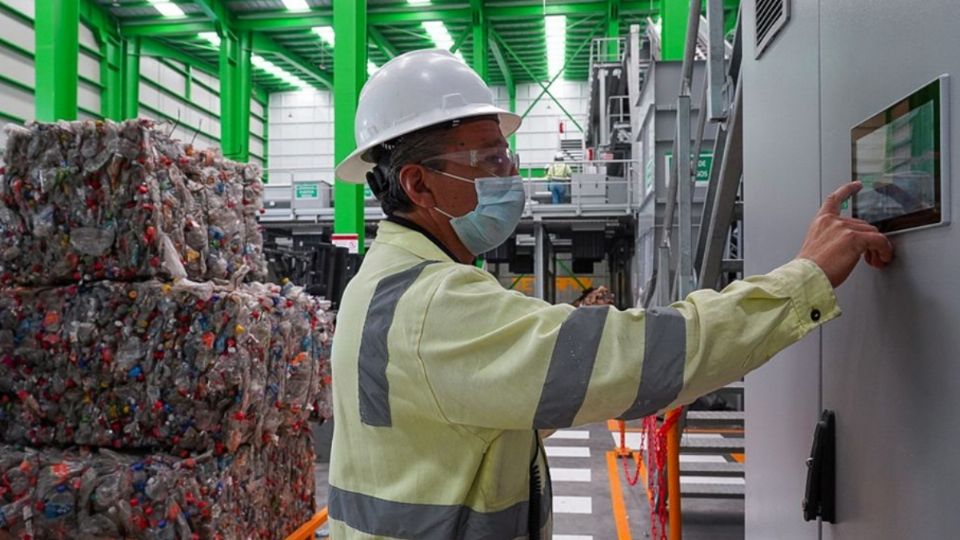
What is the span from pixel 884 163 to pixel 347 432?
47.7 inches

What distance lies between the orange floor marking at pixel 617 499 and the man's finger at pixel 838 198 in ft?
14.8

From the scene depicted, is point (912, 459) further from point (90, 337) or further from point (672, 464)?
point (90, 337)

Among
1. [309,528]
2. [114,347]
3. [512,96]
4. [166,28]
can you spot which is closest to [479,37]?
[512,96]

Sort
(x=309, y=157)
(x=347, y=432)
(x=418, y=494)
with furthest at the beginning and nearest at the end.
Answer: (x=309, y=157), (x=347, y=432), (x=418, y=494)

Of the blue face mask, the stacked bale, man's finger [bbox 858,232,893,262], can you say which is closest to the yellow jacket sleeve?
man's finger [bbox 858,232,893,262]

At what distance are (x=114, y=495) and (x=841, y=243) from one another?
358 cm

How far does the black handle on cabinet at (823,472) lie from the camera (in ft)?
5.59

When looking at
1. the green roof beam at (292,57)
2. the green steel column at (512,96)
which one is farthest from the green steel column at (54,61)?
the green steel column at (512,96)

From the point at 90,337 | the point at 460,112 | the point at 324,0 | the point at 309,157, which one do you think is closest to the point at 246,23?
the point at 324,0

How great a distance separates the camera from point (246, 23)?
20766mm

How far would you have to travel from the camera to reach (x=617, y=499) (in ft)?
21.1

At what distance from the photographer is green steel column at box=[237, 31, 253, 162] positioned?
20375mm

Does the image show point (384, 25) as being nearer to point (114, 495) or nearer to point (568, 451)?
point (568, 451)

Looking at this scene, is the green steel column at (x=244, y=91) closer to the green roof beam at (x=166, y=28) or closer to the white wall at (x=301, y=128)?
the green roof beam at (x=166, y=28)
